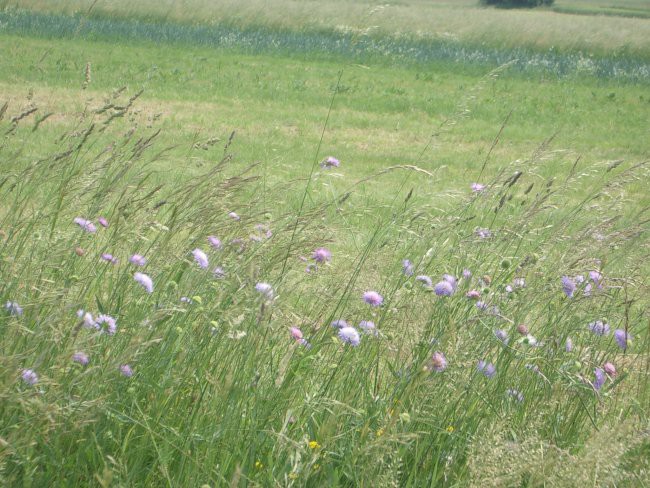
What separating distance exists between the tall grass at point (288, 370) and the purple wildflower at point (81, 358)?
0.02 metres

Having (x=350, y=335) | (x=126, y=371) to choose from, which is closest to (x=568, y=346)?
(x=350, y=335)

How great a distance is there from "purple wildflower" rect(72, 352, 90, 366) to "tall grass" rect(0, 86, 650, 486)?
18 millimetres

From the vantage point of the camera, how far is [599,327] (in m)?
2.59

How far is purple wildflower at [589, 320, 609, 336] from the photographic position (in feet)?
8.38

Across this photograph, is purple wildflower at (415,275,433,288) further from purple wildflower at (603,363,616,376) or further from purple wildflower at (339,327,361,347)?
purple wildflower at (603,363,616,376)

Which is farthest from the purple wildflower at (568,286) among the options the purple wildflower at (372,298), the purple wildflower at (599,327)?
the purple wildflower at (372,298)

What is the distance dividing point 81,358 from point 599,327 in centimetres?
162

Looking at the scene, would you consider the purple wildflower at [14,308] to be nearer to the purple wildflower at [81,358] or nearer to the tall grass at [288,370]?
the tall grass at [288,370]

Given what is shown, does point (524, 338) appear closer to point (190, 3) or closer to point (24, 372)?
point (24, 372)

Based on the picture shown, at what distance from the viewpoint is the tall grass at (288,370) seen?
1.86m

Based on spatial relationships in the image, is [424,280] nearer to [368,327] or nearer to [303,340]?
[368,327]

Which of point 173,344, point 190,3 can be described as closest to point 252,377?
point 173,344

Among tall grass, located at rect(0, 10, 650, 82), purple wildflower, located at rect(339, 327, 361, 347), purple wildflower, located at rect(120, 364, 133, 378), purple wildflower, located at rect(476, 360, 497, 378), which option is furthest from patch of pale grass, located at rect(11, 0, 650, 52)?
purple wildflower, located at rect(120, 364, 133, 378)

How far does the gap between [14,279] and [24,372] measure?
535 mm
